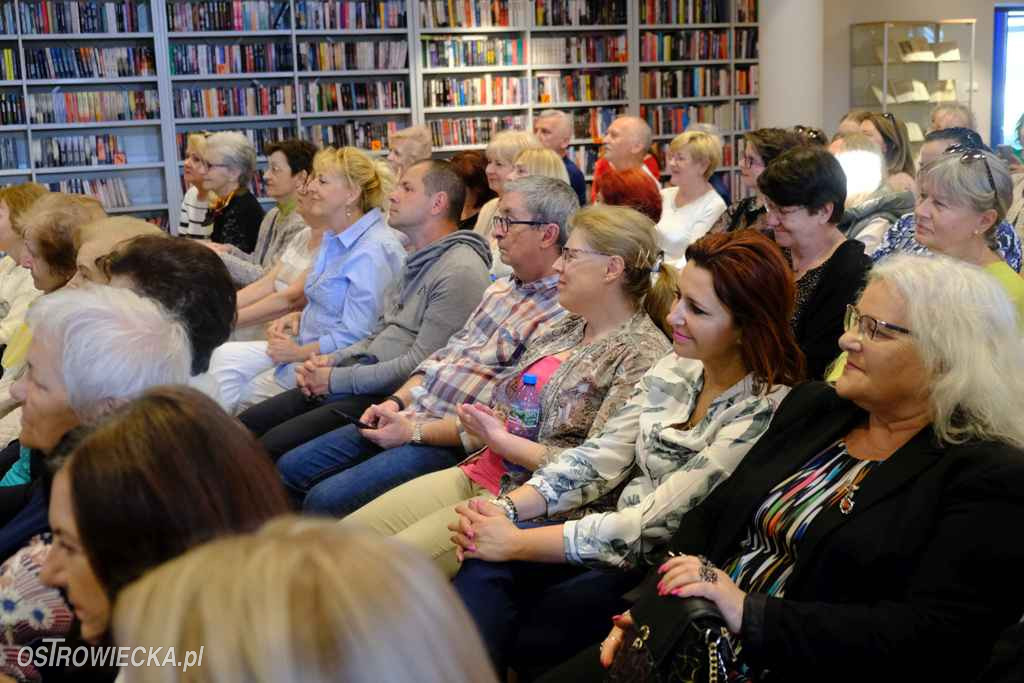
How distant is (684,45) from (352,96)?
309cm

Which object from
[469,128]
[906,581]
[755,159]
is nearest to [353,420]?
[906,581]

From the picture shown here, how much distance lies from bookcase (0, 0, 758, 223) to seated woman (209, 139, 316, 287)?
292cm

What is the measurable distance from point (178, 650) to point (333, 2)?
27.7 feet

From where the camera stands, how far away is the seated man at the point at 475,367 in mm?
3238

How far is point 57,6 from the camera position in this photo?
800 centimetres

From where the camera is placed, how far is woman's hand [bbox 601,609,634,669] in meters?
2.02

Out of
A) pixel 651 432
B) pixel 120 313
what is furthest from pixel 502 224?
pixel 120 313

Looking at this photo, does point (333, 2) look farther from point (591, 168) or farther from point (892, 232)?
point (892, 232)

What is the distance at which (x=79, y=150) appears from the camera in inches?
326

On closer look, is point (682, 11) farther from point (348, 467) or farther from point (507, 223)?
point (348, 467)

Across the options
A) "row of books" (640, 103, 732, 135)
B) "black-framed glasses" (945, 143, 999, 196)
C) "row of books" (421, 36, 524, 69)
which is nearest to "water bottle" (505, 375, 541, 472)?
"black-framed glasses" (945, 143, 999, 196)

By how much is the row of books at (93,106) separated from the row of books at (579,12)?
3270 mm

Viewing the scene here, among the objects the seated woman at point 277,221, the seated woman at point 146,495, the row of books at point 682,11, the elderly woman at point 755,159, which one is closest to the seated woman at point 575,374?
the seated woman at point 146,495

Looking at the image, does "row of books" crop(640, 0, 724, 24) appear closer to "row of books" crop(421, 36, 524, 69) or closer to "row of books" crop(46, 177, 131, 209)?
"row of books" crop(421, 36, 524, 69)
